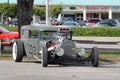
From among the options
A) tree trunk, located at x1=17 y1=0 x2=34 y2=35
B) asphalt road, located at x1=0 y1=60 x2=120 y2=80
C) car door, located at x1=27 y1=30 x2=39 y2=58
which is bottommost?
asphalt road, located at x1=0 y1=60 x2=120 y2=80

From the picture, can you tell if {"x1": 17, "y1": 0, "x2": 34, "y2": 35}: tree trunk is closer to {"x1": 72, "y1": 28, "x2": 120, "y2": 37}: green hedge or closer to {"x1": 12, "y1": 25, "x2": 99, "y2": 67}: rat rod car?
{"x1": 12, "y1": 25, "x2": 99, "y2": 67}: rat rod car

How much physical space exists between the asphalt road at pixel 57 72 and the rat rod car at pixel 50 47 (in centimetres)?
32

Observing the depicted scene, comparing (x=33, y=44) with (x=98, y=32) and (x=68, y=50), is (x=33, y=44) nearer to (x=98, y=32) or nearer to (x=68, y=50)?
(x=68, y=50)

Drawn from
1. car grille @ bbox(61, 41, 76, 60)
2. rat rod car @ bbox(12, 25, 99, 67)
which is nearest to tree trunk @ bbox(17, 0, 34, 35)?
rat rod car @ bbox(12, 25, 99, 67)

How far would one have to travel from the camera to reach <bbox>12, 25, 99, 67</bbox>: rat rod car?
14828mm

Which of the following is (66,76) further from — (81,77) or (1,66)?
(1,66)

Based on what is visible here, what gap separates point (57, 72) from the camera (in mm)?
13289

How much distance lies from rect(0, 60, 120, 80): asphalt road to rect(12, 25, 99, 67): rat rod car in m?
0.32

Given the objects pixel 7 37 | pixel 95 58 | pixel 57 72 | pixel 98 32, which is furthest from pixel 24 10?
pixel 98 32

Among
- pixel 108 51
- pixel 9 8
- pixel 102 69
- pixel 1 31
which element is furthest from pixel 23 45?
pixel 9 8

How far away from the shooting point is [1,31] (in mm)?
24688

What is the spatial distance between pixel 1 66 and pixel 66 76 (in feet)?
11.0

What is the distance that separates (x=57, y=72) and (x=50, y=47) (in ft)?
6.77

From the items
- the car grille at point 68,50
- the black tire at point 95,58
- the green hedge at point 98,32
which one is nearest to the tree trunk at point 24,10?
the car grille at point 68,50
